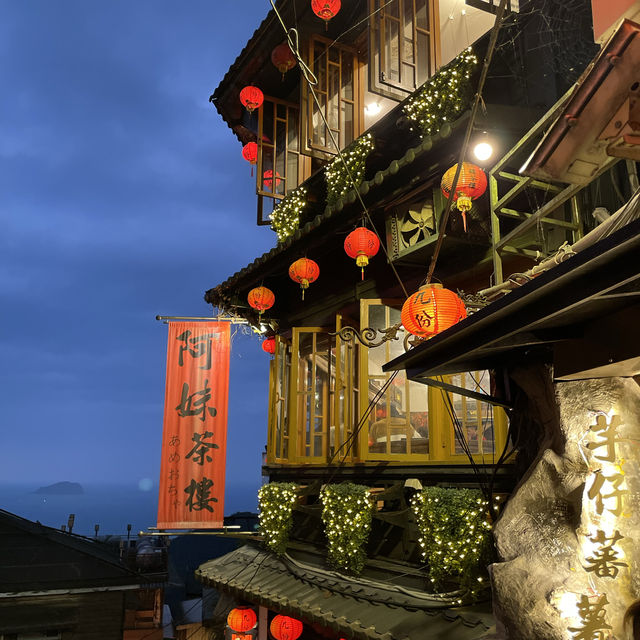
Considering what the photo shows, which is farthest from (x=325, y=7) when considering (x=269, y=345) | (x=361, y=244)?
(x=269, y=345)

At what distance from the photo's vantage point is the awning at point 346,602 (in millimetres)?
7469

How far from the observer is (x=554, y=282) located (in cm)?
353

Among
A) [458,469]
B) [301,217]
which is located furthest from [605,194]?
[301,217]

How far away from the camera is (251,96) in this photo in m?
14.8

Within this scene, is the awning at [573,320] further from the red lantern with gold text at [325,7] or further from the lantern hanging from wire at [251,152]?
the lantern hanging from wire at [251,152]

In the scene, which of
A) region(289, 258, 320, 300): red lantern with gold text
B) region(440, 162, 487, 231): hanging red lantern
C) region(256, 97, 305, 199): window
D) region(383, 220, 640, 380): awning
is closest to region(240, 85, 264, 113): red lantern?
region(256, 97, 305, 199): window

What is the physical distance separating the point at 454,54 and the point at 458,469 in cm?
835

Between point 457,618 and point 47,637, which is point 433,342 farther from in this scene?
point 47,637

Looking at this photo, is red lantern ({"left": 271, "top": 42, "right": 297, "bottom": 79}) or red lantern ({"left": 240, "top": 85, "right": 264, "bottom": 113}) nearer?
red lantern ({"left": 271, "top": 42, "right": 297, "bottom": 79})

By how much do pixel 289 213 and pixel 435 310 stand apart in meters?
8.07

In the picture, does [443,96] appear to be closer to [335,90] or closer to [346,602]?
[335,90]

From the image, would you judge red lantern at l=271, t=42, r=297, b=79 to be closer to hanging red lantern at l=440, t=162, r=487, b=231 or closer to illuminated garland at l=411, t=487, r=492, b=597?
hanging red lantern at l=440, t=162, r=487, b=231

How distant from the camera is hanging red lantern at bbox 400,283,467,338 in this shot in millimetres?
6742

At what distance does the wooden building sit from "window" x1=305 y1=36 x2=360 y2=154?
0.23ft
